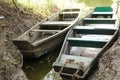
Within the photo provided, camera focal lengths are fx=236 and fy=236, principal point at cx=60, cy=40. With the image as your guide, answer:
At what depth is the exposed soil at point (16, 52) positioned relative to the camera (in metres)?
4.39

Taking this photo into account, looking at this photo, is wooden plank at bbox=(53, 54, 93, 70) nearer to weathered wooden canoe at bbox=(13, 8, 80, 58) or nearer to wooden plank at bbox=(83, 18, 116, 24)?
weathered wooden canoe at bbox=(13, 8, 80, 58)

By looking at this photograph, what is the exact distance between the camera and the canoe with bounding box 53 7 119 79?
4746mm

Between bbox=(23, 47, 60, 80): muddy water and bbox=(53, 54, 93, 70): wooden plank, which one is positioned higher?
bbox=(53, 54, 93, 70): wooden plank

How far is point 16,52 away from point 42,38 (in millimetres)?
1432

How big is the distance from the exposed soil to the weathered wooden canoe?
0.28 m

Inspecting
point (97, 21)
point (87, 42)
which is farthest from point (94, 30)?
point (97, 21)

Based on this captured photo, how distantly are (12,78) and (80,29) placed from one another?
8.52 ft

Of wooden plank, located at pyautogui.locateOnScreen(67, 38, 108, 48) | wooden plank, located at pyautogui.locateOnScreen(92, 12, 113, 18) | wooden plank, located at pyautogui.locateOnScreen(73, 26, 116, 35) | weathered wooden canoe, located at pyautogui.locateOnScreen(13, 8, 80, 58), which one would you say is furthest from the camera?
wooden plank, located at pyautogui.locateOnScreen(92, 12, 113, 18)

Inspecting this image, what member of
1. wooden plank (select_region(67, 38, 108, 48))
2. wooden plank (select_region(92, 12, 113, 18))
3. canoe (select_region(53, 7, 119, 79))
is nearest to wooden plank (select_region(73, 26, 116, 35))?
canoe (select_region(53, 7, 119, 79))

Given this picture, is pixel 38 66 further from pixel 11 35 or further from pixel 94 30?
pixel 94 30

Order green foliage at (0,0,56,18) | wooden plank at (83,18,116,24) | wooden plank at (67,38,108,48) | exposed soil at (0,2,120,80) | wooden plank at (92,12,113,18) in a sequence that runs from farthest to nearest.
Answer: wooden plank at (92,12,113,18) < green foliage at (0,0,56,18) < wooden plank at (83,18,116,24) < wooden plank at (67,38,108,48) < exposed soil at (0,2,120,80)

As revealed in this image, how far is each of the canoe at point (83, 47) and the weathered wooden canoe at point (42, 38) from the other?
1.61 feet

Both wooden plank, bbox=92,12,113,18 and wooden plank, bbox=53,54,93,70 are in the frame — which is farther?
wooden plank, bbox=92,12,113,18

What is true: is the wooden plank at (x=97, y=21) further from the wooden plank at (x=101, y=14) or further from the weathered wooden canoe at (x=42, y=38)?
the wooden plank at (x=101, y=14)
